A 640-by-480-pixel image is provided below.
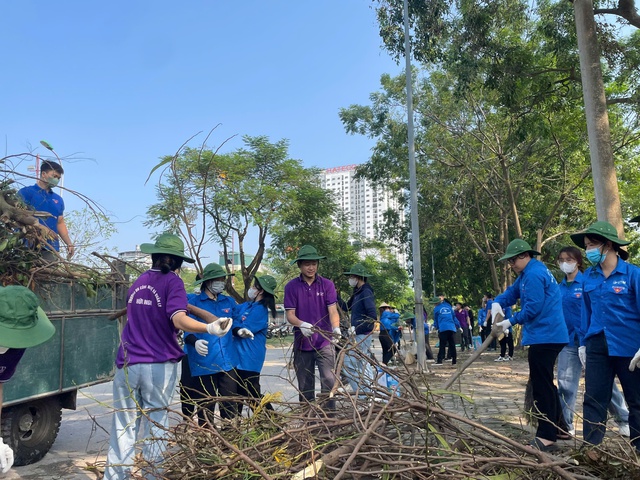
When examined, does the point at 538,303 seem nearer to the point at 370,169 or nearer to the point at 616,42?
the point at 616,42

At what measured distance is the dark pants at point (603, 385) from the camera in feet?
12.7

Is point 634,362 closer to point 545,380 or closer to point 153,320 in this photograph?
point 545,380

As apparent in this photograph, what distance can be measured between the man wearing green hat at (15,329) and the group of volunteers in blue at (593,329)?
317 cm

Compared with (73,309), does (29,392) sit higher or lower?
lower

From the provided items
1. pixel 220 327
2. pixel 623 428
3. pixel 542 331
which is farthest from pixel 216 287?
pixel 623 428

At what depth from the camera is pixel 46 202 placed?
579 cm

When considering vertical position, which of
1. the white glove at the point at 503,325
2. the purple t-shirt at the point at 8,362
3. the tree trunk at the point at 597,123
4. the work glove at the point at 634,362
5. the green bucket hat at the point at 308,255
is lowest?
the work glove at the point at 634,362

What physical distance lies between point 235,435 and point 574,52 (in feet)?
35.3

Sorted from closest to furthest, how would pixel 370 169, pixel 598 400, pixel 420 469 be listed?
pixel 420 469 < pixel 598 400 < pixel 370 169

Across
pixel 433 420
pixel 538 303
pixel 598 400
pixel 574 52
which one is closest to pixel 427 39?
pixel 574 52

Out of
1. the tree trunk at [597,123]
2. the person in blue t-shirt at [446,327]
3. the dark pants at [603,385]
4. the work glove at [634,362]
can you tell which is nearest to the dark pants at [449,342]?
the person in blue t-shirt at [446,327]

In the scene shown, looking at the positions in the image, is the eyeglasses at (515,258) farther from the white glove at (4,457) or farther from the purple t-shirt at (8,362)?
the white glove at (4,457)

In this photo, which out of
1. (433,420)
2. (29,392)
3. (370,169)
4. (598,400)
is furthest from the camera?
(370,169)

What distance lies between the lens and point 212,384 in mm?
4949
